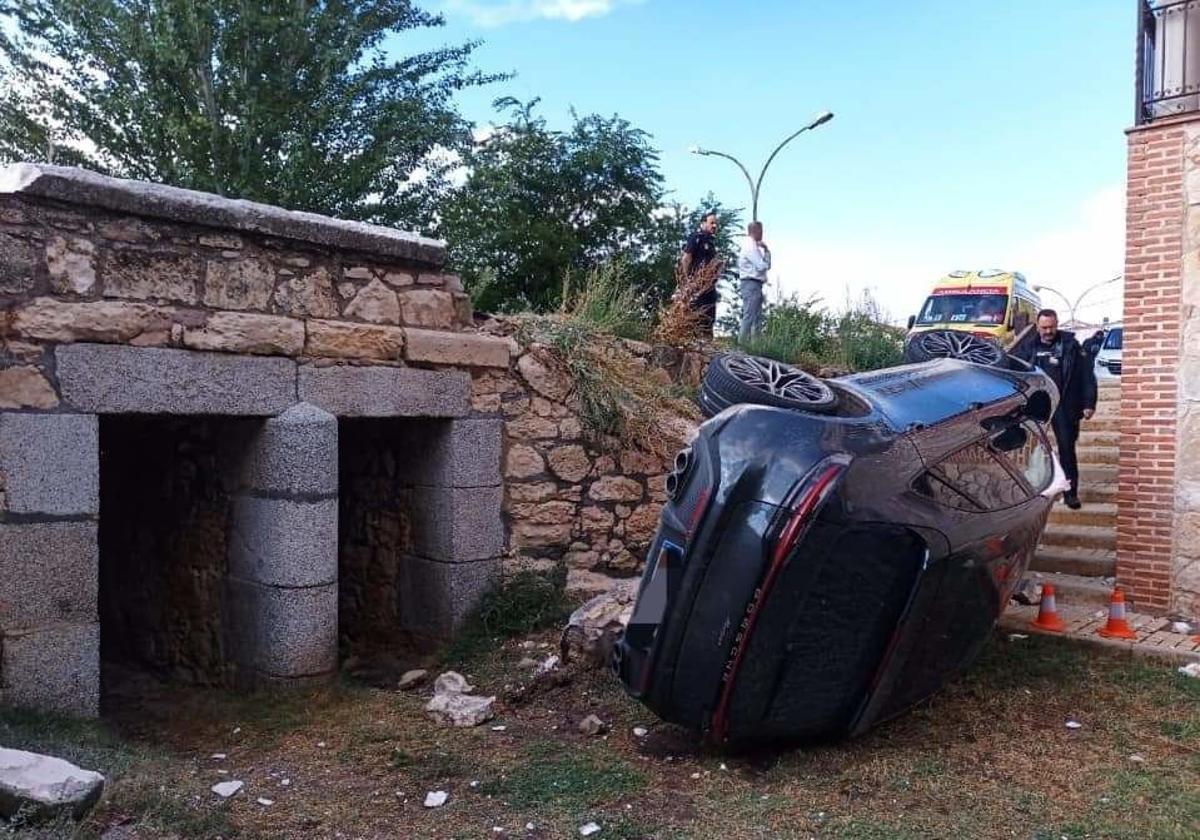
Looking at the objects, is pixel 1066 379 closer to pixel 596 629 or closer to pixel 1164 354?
pixel 1164 354

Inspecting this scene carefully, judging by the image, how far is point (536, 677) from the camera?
5.14 m

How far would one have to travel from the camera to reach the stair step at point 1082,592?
668 cm

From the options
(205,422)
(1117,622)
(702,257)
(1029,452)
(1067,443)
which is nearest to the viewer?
(1029,452)

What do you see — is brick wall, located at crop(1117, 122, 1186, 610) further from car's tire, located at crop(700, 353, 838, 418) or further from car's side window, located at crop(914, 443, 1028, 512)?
car's tire, located at crop(700, 353, 838, 418)

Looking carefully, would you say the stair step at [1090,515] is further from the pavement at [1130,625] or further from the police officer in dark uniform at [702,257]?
the police officer in dark uniform at [702,257]

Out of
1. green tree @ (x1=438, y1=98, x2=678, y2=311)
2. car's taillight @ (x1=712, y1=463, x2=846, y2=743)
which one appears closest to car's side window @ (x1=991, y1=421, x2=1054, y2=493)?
car's taillight @ (x1=712, y1=463, x2=846, y2=743)

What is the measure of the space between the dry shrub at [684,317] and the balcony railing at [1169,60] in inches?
131

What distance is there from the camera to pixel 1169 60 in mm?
6832

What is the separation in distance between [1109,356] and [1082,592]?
12.3 metres

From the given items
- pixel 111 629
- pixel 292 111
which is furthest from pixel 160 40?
pixel 111 629

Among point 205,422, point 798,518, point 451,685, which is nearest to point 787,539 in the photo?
point 798,518

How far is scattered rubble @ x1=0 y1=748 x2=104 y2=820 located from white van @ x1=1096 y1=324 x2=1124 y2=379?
51.9 ft

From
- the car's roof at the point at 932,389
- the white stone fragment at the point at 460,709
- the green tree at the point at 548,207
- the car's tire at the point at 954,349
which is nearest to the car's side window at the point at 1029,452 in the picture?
the car's roof at the point at 932,389

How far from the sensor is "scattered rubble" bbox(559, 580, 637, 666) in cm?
513
